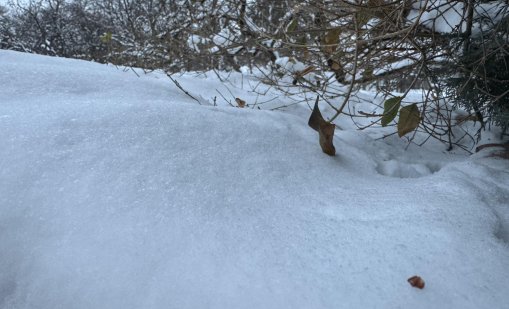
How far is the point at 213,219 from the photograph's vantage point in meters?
0.81

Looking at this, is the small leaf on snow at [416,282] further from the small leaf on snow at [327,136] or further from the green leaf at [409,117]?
the green leaf at [409,117]

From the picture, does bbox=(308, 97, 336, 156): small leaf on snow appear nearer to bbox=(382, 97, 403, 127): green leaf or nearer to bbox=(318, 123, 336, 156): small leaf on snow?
bbox=(318, 123, 336, 156): small leaf on snow

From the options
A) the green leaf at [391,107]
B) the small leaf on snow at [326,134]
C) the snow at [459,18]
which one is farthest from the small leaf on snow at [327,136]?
the snow at [459,18]

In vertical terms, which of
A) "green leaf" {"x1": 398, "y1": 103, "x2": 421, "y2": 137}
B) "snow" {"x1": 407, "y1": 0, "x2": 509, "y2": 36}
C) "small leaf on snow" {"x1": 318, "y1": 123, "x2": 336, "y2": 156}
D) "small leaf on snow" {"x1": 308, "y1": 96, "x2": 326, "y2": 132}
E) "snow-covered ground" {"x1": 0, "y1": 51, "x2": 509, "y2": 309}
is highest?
"snow" {"x1": 407, "y1": 0, "x2": 509, "y2": 36}

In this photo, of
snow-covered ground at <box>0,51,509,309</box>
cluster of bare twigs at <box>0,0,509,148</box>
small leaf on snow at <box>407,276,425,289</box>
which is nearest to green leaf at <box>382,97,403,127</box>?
cluster of bare twigs at <box>0,0,509,148</box>

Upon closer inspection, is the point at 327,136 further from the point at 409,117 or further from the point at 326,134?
the point at 409,117

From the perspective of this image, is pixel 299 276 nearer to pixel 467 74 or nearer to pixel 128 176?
pixel 128 176

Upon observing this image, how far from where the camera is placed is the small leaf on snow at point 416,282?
26.0 inches

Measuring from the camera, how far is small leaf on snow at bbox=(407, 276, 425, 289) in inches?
26.0

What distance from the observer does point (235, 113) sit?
4.41ft

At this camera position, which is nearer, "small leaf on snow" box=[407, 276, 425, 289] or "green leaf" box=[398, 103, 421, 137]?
"small leaf on snow" box=[407, 276, 425, 289]

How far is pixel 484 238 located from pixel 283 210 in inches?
16.8

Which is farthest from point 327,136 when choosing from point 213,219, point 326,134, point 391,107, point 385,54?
point 385,54

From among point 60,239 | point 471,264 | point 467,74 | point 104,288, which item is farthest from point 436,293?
point 467,74
